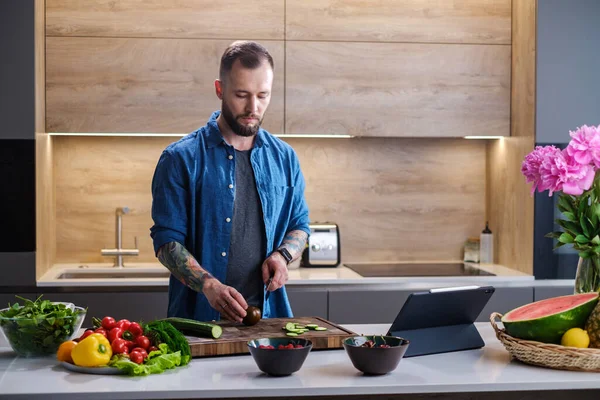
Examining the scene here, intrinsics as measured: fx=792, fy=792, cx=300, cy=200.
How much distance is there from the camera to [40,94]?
384 centimetres

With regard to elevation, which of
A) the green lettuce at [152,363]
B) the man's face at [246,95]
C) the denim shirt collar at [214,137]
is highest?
the man's face at [246,95]

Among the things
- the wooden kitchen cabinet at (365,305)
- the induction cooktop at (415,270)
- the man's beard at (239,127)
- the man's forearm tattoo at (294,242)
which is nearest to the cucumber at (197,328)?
the man's forearm tattoo at (294,242)

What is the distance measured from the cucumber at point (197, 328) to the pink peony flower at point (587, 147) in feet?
3.42

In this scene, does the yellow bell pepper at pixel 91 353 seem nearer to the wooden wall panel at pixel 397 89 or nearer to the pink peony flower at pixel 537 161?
the pink peony flower at pixel 537 161

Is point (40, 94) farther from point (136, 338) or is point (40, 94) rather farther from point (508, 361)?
point (508, 361)

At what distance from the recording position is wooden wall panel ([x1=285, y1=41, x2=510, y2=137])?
404 centimetres

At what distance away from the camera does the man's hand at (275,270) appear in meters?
2.59

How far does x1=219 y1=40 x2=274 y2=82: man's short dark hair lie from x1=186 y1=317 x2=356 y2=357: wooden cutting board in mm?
819

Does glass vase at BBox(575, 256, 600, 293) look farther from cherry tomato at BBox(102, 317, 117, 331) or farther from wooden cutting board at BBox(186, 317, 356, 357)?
cherry tomato at BBox(102, 317, 117, 331)

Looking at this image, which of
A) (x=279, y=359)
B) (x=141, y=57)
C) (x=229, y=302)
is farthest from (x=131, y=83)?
(x=279, y=359)

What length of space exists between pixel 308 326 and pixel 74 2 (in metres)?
2.43

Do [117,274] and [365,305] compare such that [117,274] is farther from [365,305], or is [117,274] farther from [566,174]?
[566,174]

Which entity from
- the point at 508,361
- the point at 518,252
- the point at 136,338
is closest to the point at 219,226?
the point at 136,338

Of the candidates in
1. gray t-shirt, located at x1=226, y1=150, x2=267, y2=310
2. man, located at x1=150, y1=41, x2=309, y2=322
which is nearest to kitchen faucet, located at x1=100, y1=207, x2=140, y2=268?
man, located at x1=150, y1=41, x2=309, y2=322
